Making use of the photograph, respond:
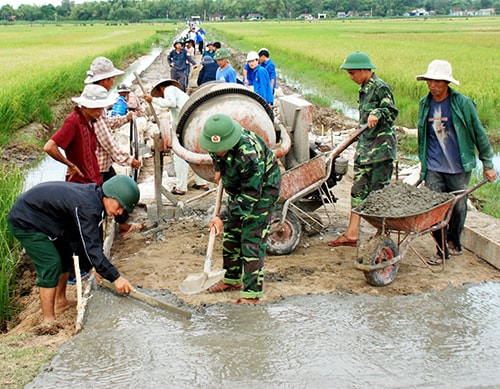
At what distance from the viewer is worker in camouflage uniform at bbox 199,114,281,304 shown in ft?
13.8

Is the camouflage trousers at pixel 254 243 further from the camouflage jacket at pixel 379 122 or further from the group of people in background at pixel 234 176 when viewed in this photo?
the camouflage jacket at pixel 379 122

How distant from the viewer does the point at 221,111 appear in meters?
6.03

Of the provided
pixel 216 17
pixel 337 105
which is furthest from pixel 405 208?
pixel 216 17

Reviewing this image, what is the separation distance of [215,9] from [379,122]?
14198 centimetres

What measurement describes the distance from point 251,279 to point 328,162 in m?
1.84

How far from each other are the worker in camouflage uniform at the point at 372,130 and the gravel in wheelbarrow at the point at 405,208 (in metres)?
0.48

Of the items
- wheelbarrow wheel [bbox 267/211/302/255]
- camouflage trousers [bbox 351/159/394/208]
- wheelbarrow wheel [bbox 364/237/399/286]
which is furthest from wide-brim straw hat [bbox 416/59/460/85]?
wheelbarrow wheel [bbox 267/211/302/255]

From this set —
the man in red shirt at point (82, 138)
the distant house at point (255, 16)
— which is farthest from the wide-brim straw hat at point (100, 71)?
the distant house at point (255, 16)

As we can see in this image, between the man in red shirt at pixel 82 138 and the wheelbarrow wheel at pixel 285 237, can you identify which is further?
the wheelbarrow wheel at pixel 285 237

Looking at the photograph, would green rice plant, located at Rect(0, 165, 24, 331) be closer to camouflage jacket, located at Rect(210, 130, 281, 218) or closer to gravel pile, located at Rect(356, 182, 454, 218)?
camouflage jacket, located at Rect(210, 130, 281, 218)

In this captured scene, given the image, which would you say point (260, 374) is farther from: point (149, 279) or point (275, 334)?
point (149, 279)

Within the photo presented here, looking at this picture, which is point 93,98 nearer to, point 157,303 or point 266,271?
point 157,303

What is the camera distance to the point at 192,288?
4.57 metres

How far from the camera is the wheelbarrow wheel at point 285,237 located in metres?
5.88
